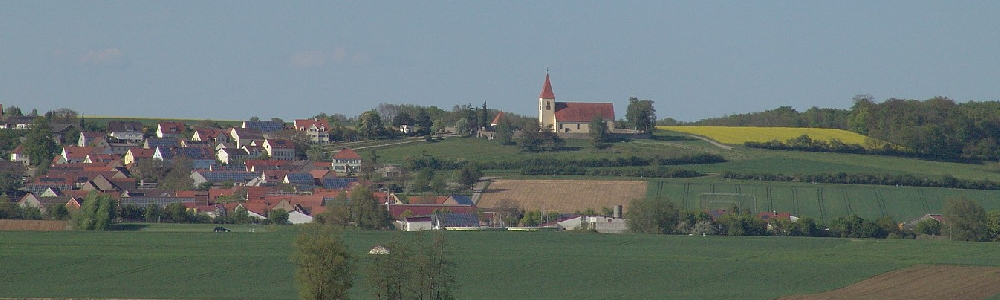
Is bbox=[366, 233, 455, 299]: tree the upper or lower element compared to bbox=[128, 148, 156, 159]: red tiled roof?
lower

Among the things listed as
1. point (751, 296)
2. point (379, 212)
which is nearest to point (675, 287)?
point (751, 296)

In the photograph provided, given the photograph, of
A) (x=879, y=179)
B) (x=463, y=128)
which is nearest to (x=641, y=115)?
(x=463, y=128)

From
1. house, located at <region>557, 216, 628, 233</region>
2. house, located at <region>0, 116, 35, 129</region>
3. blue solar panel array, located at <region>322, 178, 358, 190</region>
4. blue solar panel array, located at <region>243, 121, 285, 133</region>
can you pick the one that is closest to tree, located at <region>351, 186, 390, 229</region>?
house, located at <region>557, 216, 628, 233</region>

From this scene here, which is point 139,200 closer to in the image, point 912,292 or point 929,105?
point 912,292

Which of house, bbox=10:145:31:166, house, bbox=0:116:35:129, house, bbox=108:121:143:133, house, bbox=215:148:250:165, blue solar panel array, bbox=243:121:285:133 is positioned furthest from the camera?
blue solar panel array, bbox=243:121:285:133

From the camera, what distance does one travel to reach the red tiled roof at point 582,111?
502ft

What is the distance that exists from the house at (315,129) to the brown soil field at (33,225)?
57.0 metres

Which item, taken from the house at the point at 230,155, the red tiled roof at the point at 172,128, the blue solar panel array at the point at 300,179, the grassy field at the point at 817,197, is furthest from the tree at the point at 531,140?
the red tiled roof at the point at 172,128

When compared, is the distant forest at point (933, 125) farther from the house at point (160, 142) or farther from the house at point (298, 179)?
the house at point (160, 142)

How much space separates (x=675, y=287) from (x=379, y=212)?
120 ft

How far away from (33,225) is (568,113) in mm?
69971

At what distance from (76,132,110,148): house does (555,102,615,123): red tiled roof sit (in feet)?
140

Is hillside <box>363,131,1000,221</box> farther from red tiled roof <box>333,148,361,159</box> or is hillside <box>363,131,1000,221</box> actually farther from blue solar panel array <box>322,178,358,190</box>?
blue solar panel array <box>322,178,358,190</box>

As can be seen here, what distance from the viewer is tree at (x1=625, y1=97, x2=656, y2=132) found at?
492 ft
